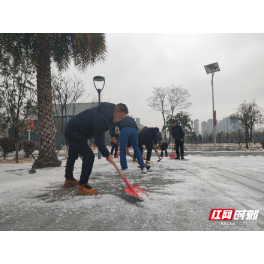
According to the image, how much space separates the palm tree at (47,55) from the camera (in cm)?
581

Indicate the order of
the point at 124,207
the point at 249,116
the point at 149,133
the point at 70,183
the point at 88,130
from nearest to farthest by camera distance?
1. the point at 124,207
2. the point at 88,130
3. the point at 70,183
4. the point at 149,133
5. the point at 249,116

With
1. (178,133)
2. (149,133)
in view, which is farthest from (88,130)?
(178,133)

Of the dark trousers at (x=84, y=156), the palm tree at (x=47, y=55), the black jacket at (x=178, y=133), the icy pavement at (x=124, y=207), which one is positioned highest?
the palm tree at (x=47, y=55)

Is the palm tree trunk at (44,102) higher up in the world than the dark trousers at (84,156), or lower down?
higher up

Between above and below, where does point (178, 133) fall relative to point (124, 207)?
above

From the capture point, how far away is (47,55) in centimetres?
588

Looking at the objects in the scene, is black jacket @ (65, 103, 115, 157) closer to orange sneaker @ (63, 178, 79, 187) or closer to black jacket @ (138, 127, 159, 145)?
orange sneaker @ (63, 178, 79, 187)

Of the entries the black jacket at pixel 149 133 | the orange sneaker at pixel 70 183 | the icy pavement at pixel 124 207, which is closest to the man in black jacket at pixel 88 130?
the icy pavement at pixel 124 207

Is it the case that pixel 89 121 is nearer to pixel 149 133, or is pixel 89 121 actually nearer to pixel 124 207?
pixel 124 207

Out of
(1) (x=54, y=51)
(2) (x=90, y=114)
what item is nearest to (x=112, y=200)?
(2) (x=90, y=114)

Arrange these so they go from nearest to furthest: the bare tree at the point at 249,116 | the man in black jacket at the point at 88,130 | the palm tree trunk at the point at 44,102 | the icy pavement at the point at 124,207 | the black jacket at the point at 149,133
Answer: the icy pavement at the point at 124,207 < the man in black jacket at the point at 88,130 < the palm tree trunk at the point at 44,102 < the black jacket at the point at 149,133 < the bare tree at the point at 249,116

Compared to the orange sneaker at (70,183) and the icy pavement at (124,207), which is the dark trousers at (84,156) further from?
the orange sneaker at (70,183)
